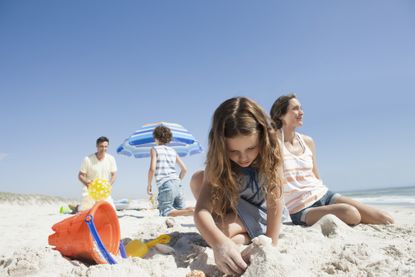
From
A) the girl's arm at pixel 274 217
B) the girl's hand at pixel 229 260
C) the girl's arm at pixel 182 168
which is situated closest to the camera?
the girl's hand at pixel 229 260

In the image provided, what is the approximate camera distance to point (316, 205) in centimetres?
318

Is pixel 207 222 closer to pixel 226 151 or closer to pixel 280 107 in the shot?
pixel 226 151

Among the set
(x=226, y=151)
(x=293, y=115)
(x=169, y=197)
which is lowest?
(x=169, y=197)

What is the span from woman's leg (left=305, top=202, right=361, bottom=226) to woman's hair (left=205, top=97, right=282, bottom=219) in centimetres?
109

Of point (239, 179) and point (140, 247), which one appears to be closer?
point (140, 247)

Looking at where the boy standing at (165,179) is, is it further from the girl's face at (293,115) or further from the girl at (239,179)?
the girl at (239,179)

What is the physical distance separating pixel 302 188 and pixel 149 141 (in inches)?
205

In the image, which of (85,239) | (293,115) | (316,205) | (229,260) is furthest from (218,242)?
(293,115)

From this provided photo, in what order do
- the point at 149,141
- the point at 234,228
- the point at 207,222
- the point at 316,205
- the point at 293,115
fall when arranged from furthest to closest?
the point at 149,141 < the point at 293,115 < the point at 316,205 < the point at 234,228 < the point at 207,222

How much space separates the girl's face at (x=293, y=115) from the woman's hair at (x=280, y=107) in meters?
0.03

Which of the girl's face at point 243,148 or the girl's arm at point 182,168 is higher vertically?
the girl's face at point 243,148

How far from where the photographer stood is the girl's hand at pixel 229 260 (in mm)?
1503

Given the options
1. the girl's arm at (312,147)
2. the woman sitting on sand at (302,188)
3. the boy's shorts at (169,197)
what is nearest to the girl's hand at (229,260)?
the woman sitting on sand at (302,188)

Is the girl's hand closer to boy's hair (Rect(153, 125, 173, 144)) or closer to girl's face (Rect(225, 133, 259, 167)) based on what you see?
girl's face (Rect(225, 133, 259, 167))
